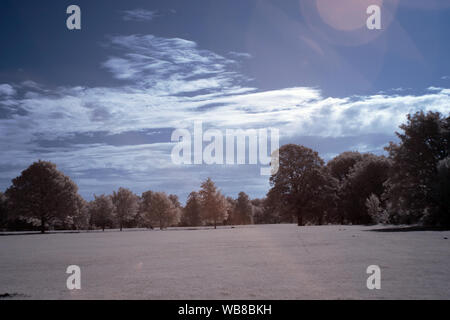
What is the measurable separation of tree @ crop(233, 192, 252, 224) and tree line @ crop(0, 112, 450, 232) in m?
38.2

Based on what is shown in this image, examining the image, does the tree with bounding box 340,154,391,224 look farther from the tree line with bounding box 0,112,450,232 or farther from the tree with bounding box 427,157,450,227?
the tree with bounding box 427,157,450,227

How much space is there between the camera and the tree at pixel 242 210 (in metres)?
133

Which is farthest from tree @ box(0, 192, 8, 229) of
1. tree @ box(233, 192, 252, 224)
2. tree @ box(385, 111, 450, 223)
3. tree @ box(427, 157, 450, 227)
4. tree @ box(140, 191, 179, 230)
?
tree @ box(427, 157, 450, 227)

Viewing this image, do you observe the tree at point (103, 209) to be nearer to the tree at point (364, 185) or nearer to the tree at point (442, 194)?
the tree at point (364, 185)

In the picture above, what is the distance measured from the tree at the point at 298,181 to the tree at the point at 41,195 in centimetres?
3617

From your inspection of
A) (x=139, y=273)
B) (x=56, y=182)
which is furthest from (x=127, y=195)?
(x=139, y=273)

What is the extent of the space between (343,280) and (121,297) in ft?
17.8

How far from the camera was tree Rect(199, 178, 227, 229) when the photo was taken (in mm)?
87500

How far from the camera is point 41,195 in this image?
67.4 metres

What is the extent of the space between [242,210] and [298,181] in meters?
66.4

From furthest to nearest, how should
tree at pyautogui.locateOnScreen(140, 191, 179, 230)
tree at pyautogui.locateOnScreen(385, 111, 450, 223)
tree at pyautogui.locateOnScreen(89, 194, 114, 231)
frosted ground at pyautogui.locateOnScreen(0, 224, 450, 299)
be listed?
tree at pyautogui.locateOnScreen(89, 194, 114, 231)
tree at pyautogui.locateOnScreen(140, 191, 179, 230)
tree at pyautogui.locateOnScreen(385, 111, 450, 223)
frosted ground at pyautogui.locateOnScreen(0, 224, 450, 299)

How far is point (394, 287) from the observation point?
890cm

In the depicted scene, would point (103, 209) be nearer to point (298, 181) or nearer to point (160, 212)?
point (160, 212)
